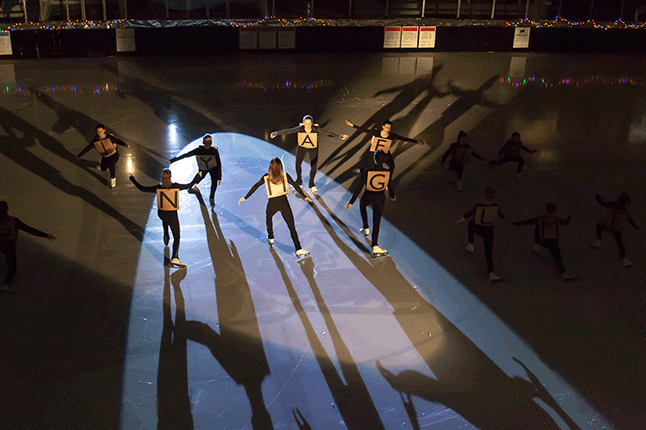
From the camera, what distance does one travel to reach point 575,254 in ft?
28.8

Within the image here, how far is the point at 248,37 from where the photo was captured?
846 inches

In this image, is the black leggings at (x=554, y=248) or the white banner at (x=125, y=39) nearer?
the black leggings at (x=554, y=248)

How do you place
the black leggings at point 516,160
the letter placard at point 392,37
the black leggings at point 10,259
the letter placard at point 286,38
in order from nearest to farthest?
the black leggings at point 10,259 < the black leggings at point 516,160 < the letter placard at point 286,38 < the letter placard at point 392,37

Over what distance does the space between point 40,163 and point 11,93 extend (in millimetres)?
5588

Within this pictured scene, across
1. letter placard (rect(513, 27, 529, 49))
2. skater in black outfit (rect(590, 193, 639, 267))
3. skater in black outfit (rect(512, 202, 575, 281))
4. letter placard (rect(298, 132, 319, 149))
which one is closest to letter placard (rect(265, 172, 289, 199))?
letter placard (rect(298, 132, 319, 149))

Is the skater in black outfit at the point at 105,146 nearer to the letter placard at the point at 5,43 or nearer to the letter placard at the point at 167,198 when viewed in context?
the letter placard at the point at 167,198

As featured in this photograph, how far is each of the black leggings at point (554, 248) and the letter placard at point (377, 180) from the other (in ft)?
7.92

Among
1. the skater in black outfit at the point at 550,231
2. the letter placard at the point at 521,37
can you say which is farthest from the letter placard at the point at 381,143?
the letter placard at the point at 521,37

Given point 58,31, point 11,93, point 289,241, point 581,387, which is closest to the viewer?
point 581,387

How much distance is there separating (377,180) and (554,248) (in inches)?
110

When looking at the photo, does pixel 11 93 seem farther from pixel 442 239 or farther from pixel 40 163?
pixel 442 239

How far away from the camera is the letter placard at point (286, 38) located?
71.0 feet

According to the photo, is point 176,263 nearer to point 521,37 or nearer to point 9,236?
point 9,236

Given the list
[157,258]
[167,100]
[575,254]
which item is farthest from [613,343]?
[167,100]
